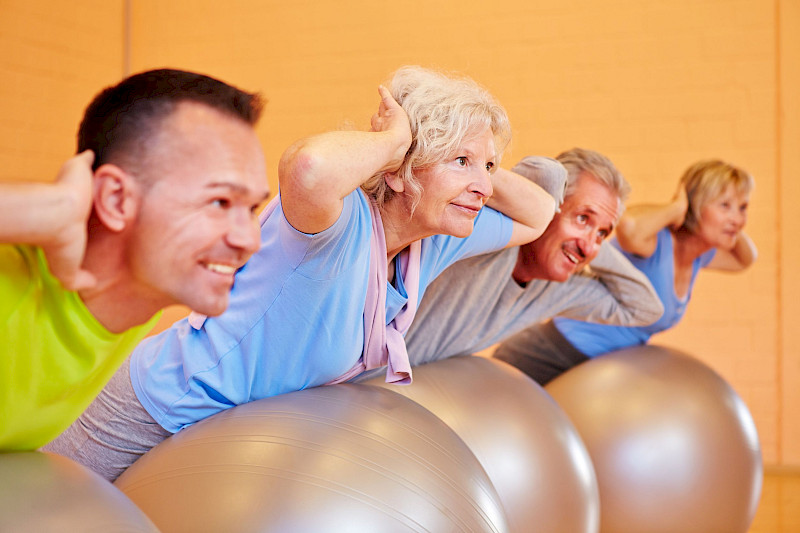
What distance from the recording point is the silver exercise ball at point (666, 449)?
6.64 ft

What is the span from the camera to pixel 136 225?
28.6 inches

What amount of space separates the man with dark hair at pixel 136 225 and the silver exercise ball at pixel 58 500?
9 centimetres

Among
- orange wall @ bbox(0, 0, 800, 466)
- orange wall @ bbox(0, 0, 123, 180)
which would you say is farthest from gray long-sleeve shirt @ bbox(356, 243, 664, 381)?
orange wall @ bbox(0, 0, 123, 180)

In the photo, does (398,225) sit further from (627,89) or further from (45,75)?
(45,75)

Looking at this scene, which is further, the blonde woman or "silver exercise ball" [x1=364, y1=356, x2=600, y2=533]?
the blonde woman

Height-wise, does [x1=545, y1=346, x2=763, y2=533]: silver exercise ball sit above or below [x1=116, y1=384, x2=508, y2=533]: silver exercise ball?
below

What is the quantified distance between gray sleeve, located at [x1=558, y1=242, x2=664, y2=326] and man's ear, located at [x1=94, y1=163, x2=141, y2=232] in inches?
62.0

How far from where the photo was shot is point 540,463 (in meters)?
1.60

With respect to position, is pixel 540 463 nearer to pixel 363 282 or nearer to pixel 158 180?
pixel 363 282

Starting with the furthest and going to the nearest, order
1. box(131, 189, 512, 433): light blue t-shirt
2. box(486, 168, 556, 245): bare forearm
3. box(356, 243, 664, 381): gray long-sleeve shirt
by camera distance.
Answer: box(356, 243, 664, 381): gray long-sleeve shirt, box(486, 168, 556, 245): bare forearm, box(131, 189, 512, 433): light blue t-shirt

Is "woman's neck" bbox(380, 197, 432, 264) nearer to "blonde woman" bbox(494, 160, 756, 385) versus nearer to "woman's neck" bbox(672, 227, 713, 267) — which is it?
"blonde woman" bbox(494, 160, 756, 385)

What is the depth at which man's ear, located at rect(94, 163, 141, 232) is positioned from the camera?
713 millimetres

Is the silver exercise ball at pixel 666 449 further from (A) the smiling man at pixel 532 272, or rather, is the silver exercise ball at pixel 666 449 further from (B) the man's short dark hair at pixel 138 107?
(B) the man's short dark hair at pixel 138 107

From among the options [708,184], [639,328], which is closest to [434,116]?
[639,328]
